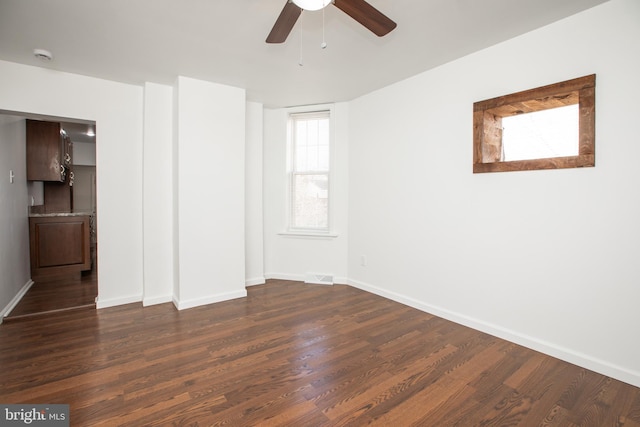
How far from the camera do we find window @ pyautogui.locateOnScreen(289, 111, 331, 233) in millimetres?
4340

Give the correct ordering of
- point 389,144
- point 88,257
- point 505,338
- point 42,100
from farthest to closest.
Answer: point 88,257, point 389,144, point 42,100, point 505,338

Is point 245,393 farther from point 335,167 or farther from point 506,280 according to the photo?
point 335,167

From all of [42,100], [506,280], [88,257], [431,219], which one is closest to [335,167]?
[431,219]

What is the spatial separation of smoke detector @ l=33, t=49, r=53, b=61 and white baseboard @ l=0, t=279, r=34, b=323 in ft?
8.35

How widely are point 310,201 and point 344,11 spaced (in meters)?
2.90

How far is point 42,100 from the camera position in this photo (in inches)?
118

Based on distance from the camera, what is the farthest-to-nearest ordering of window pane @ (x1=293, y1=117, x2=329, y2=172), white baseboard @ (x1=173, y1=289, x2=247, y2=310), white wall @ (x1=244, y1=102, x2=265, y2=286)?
window pane @ (x1=293, y1=117, x2=329, y2=172) → white wall @ (x1=244, y1=102, x2=265, y2=286) → white baseboard @ (x1=173, y1=289, x2=247, y2=310)

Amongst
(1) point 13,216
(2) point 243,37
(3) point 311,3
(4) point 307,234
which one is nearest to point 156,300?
(1) point 13,216

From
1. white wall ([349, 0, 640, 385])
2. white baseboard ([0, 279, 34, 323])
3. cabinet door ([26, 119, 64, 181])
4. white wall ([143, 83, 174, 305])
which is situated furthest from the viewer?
cabinet door ([26, 119, 64, 181])

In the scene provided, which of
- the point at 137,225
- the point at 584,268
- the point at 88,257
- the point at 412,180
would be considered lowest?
the point at 88,257

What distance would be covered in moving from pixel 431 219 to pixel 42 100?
4210 millimetres

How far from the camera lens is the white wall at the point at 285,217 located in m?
4.24

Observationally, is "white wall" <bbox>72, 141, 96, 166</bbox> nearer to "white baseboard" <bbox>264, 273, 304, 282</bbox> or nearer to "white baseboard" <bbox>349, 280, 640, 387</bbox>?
"white baseboard" <bbox>264, 273, 304, 282</bbox>

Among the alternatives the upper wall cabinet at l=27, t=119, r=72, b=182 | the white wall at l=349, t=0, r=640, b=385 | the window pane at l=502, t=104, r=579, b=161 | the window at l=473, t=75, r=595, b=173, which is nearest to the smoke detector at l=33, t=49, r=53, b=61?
the upper wall cabinet at l=27, t=119, r=72, b=182
